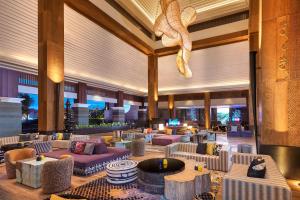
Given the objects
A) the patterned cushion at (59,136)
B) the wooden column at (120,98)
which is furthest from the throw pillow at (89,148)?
the wooden column at (120,98)

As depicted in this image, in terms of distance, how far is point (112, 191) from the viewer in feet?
10.2

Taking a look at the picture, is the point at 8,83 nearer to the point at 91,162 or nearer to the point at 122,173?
the point at 91,162

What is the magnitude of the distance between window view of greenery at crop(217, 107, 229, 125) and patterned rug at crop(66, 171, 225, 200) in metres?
13.6

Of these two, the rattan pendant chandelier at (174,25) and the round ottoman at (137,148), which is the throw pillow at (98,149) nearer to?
the round ottoman at (137,148)

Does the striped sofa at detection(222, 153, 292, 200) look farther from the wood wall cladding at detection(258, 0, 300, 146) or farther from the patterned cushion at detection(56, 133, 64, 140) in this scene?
the patterned cushion at detection(56, 133, 64, 140)

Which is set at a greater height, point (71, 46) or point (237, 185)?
point (71, 46)

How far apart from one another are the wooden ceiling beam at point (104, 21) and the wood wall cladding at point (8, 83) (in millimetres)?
3976

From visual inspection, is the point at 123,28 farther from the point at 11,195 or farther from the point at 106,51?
the point at 11,195

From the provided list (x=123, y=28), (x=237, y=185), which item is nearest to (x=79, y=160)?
(x=237, y=185)

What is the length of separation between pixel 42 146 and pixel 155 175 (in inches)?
192

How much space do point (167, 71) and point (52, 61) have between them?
30.4 ft

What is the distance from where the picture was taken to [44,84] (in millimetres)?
6594

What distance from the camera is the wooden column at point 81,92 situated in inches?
449

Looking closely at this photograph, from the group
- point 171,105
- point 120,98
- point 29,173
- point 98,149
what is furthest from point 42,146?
point 171,105
